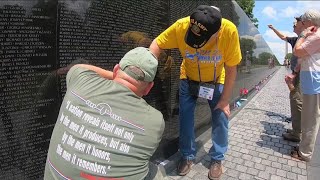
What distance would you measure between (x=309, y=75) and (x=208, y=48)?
175 cm

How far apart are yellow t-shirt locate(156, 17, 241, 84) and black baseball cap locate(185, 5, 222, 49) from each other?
0.28 m

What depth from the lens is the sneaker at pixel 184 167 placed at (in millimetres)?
3908

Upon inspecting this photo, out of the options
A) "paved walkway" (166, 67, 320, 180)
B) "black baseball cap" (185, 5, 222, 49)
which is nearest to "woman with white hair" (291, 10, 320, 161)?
"paved walkway" (166, 67, 320, 180)

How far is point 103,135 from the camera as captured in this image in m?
1.66

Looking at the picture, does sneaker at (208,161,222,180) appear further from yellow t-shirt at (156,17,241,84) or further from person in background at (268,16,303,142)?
person in background at (268,16,303,142)

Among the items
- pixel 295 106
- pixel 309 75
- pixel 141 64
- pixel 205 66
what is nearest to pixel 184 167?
pixel 205 66

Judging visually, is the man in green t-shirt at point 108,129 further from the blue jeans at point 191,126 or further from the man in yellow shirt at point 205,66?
the blue jeans at point 191,126

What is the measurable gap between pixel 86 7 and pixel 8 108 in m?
1.26

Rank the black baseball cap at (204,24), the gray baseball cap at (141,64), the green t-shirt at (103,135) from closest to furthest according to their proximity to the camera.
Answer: the green t-shirt at (103,135) < the gray baseball cap at (141,64) < the black baseball cap at (204,24)

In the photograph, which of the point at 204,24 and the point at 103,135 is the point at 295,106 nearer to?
the point at 204,24

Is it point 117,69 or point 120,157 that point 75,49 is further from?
point 120,157

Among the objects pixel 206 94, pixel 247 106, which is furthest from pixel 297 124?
pixel 247 106

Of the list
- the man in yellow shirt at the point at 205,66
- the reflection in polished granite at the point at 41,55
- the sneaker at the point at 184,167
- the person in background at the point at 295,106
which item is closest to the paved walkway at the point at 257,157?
the sneaker at the point at 184,167

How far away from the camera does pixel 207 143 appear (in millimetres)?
5086
